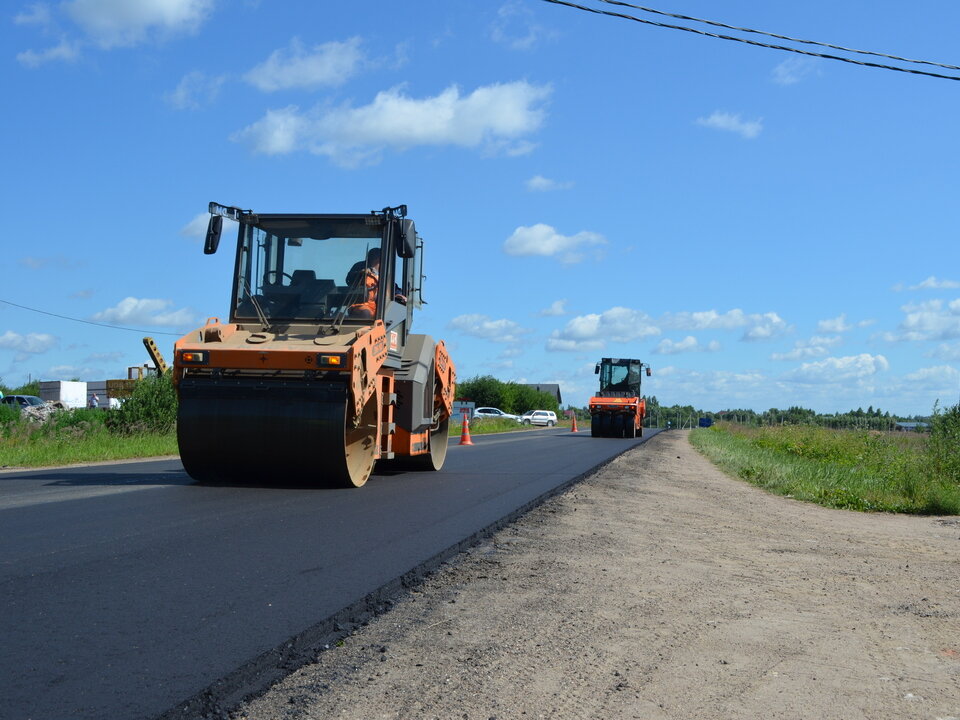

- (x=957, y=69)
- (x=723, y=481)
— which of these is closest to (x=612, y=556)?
(x=723, y=481)

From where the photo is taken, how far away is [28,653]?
168 inches

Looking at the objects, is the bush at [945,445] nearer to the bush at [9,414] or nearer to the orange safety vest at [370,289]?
the orange safety vest at [370,289]

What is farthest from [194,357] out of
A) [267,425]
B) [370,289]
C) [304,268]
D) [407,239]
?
[407,239]

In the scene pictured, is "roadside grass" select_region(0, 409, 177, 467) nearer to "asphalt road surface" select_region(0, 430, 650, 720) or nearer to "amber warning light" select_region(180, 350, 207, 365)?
"asphalt road surface" select_region(0, 430, 650, 720)

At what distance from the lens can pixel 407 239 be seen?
12352 millimetres

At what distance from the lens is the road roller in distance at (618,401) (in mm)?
40000

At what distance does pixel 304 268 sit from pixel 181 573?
6.89 metres

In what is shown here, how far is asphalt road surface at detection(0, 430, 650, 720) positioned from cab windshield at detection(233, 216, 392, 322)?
2.11 meters

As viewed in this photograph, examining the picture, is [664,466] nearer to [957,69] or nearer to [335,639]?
[957,69]

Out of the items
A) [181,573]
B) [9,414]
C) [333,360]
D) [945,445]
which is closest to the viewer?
[181,573]

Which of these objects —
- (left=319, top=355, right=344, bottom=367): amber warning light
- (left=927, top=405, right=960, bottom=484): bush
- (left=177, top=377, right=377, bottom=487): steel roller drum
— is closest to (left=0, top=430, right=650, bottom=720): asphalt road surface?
(left=177, top=377, right=377, bottom=487): steel roller drum

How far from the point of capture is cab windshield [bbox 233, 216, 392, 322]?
12.3 metres

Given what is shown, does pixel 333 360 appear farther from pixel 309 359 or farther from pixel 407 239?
pixel 407 239

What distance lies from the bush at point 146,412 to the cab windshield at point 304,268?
13736 mm
